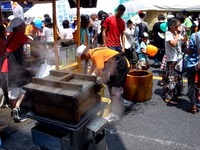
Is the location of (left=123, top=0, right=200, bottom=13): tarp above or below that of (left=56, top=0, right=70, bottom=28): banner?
above

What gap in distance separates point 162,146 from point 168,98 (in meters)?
1.89

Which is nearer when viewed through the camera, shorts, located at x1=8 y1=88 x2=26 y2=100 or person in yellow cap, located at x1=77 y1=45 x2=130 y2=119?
person in yellow cap, located at x1=77 y1=45 x2=130 y2=119

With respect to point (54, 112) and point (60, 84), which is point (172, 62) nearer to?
point (60, 84)

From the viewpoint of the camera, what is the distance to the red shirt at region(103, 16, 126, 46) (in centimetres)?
623

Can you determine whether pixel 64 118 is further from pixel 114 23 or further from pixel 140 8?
pixel 140 8

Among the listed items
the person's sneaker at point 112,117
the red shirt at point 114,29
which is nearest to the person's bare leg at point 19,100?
the person's sneaker at point 112,117

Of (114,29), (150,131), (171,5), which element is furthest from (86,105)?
(171,5)

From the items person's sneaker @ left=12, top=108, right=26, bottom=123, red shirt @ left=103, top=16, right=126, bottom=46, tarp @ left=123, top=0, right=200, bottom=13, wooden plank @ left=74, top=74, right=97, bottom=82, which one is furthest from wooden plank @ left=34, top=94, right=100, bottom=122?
tarp @ left=123, top=0, right=200, bottom=13

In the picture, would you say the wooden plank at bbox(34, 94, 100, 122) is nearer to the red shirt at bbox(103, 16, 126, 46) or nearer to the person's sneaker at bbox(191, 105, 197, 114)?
the person's sneaker at bbox(191, 105, 197, 114)

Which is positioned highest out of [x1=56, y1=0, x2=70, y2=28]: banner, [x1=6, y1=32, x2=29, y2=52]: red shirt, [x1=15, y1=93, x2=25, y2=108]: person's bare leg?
[x1=56, y1=0, x2=70, y2=28]: banner

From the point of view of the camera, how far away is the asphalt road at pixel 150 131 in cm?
376

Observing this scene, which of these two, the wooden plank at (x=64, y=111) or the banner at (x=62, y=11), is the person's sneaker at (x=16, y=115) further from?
the banner at (x=62, y=11)

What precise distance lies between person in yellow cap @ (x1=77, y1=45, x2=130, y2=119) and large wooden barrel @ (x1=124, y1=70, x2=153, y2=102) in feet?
2.00

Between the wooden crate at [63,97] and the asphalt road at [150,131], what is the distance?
1.37m
